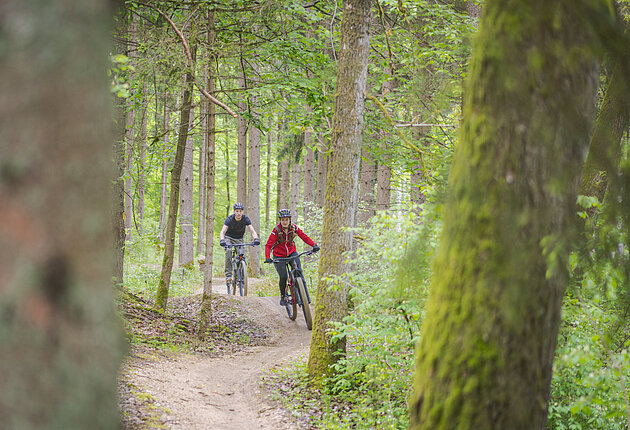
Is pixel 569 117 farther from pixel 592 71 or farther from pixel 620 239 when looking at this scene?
pixel 620 239

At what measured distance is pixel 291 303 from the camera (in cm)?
1081

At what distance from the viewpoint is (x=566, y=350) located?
3.85m

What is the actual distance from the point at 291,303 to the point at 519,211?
8.81 meters

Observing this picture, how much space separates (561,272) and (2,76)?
97.9 inches

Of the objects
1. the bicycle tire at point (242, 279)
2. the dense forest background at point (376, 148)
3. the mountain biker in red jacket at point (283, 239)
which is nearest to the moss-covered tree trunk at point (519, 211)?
the dense forest background at point (376, 148)

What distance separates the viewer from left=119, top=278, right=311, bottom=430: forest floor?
17.7ft

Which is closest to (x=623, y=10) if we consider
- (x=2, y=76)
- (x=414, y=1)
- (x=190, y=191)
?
(x=414, y=1)

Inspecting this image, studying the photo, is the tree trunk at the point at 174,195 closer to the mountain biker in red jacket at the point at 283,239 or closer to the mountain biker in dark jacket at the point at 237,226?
the mountain biker in dark jacket at the point at 237,226

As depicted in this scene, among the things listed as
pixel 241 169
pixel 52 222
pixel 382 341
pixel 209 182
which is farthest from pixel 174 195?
pixel 52 222

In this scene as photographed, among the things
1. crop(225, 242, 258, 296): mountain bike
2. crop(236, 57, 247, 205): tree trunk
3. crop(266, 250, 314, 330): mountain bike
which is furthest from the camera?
crop(236, 57, 247, 205): tree trunk

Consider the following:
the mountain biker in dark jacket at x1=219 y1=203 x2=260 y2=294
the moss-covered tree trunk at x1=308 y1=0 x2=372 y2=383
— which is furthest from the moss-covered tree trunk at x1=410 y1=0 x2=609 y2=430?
the mountain biker in dark jacket at x1=219 y1=203 x2=260 y2=294

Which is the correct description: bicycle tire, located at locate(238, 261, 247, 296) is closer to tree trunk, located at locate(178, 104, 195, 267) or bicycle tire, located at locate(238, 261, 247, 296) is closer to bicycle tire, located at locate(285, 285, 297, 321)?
bicycle tire, located at locate(285, 285, 297, 321)

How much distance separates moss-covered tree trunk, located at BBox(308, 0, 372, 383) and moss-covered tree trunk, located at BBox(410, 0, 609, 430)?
421 cm

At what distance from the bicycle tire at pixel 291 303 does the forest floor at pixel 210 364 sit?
0.70 feet
